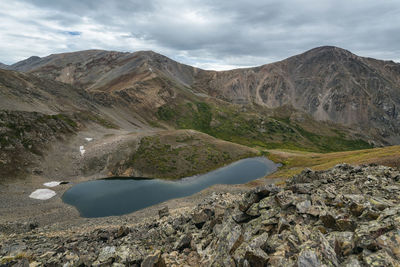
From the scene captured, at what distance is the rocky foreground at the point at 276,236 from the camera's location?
44.7 ft

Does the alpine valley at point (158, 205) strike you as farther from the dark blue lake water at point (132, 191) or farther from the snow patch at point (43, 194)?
the dark blue lake water at point (132, 191)

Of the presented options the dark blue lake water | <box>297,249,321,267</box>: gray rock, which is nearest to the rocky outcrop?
the dark blue lake water

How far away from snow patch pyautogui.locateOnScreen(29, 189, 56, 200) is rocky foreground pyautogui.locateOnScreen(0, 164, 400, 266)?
39579 mm

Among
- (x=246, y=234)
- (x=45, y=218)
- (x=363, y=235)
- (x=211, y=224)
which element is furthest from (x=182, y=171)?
(x=363, y=235)

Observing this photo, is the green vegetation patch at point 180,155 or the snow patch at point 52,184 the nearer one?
the snow patch at point 52,184

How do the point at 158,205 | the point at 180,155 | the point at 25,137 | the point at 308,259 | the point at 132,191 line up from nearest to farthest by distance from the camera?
the point at 308,259
the point at 158,205
the point at 132,191
the point at 25,137
the point at 180,155

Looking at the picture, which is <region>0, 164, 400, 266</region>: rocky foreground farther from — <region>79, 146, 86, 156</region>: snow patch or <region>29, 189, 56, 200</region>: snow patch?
<region>79, 146, 86, 156</region>: snow patch

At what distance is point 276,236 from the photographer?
17.2m

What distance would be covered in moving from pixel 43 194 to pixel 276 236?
7491 centimetres

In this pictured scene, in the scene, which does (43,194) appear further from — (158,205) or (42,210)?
(158,205)

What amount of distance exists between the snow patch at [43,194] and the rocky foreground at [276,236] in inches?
1558

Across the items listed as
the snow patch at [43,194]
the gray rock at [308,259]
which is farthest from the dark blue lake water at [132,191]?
the gray rock at [308,259]

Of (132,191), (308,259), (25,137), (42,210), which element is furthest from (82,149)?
(308,259)

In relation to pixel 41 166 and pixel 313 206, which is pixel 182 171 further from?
pixel 313 206
